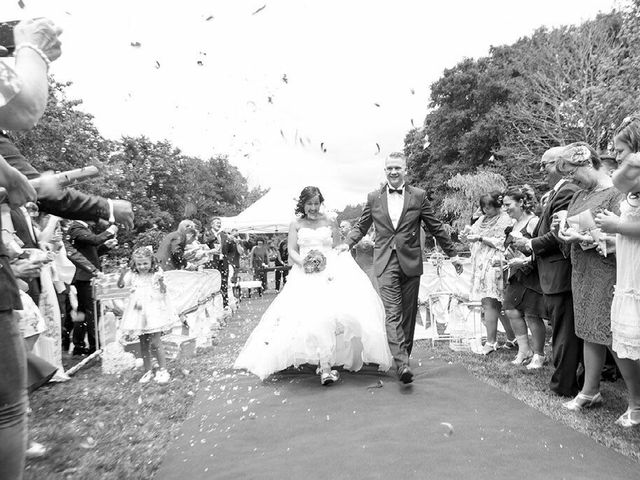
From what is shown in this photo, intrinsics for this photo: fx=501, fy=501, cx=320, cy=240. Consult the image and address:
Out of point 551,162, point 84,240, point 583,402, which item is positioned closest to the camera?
point 583,402

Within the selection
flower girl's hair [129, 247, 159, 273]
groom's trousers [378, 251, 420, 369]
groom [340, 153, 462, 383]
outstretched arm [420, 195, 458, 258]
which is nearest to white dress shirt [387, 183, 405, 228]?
groom [340, 153, 462, 383]

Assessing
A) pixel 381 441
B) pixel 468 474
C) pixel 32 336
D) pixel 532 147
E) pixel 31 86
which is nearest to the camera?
pixel 31 86

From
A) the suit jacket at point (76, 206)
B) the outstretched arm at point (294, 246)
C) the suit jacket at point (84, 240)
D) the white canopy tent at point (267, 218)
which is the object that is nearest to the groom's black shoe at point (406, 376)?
the outstretched arm at point (294, 246)

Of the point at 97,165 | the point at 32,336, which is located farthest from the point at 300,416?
the point at 97,165

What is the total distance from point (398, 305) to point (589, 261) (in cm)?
199

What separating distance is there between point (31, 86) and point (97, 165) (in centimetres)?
66

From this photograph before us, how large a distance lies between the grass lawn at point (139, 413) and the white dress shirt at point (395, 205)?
1.92 metres

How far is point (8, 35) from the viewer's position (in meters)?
2.14

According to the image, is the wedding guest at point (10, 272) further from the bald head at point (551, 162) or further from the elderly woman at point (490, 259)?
the elderly woman at point (490, 259)

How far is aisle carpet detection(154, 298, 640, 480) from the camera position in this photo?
9.80 feet

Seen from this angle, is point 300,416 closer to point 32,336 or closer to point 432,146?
point 32,336

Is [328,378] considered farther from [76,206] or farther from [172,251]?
[172,251]

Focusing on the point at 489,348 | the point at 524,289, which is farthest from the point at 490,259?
the point at 489,348

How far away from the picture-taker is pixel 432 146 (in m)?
41.7
